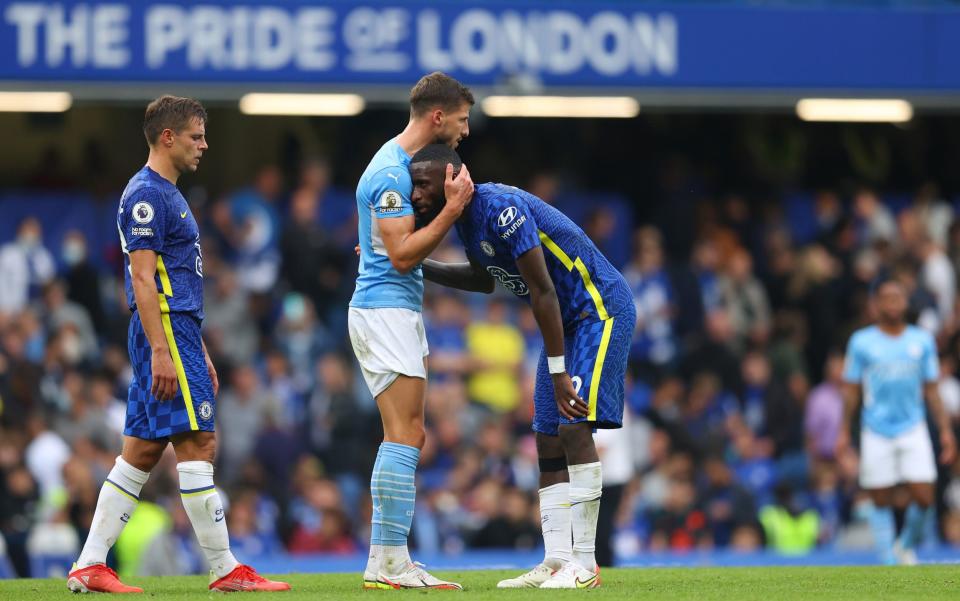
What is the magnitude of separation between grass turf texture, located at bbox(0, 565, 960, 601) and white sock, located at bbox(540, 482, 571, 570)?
28 cm

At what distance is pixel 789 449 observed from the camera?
1662 cm

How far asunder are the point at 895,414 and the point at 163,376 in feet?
21.1

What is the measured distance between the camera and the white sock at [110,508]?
757cm

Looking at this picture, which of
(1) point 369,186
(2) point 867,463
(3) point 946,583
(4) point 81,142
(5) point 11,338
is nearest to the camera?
(1) point 369,186

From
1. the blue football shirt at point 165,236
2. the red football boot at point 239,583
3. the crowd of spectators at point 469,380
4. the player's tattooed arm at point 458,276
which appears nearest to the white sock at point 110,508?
the red football boot at point 239,583

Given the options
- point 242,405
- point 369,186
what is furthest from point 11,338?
point 369,186

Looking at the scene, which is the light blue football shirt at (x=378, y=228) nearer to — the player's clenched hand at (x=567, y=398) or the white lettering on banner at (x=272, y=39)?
the player's clenched hand at (x=567, y=398)

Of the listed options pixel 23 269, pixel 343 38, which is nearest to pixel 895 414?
pixel 343 38

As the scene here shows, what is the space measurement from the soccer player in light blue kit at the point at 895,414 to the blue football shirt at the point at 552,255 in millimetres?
4536

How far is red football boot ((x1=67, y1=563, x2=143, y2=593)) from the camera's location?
297 inches

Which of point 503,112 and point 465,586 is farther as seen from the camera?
point 503,112

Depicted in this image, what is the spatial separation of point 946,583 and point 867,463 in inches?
153

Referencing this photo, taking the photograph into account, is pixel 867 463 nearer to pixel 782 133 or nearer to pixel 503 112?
pixel 503 112

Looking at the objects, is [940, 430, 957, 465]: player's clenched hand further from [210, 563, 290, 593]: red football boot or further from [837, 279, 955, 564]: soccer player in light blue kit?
[210, 563, 290, 593]: red football boot
